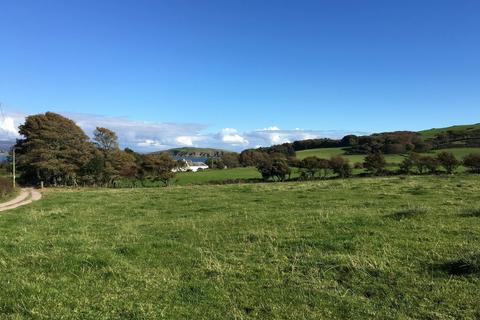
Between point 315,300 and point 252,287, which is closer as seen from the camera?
point 315,300

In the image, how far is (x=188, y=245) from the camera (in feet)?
32.6

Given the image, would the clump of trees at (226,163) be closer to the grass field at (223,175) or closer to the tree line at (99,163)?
the grass field at (223,175)

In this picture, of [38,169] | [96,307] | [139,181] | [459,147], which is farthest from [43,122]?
[459,147]

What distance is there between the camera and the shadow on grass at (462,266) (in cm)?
677

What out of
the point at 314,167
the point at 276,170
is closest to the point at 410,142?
the point at 314,167

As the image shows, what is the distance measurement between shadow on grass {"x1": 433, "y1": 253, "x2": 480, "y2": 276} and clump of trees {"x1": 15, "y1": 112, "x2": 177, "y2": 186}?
61.9m

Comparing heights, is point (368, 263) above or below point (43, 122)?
below

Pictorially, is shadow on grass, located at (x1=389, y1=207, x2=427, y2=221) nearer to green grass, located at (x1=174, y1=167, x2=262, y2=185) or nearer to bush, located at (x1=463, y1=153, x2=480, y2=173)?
bush, located at (x1=463, y1=153, x2=480, y2=173)

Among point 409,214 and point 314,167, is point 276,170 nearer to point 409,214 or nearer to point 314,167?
point 314,167

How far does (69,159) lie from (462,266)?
66.3 metres

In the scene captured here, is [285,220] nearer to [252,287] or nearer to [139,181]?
[252,287]

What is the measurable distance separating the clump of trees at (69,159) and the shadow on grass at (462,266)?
61.9m

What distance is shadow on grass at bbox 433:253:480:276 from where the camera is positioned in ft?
22.2

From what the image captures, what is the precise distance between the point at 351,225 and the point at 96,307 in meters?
7.86
